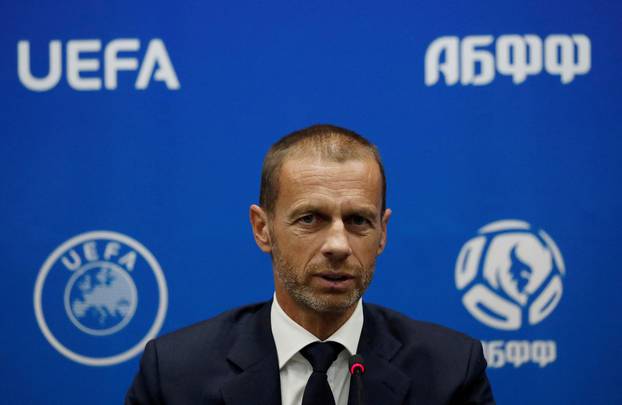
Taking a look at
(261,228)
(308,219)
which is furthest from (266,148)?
(308,219)

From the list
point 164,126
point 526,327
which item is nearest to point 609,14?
point 526,327

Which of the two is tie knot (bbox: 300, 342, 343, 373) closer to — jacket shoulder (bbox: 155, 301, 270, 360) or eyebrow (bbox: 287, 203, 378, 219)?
jacket shoulder (bbox: 155, 301, 270, 360)

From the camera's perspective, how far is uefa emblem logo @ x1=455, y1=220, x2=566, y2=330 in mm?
2287

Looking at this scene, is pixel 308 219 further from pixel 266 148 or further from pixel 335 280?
pixel 266 148

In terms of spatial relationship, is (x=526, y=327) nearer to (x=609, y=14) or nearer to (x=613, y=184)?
(x=613, y=184)

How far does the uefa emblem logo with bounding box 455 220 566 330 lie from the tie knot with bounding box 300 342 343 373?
0.69 m

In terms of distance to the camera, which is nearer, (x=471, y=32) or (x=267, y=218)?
(x=267, y=218)

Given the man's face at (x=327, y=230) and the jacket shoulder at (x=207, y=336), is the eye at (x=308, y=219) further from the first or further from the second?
the jacket shoulder at (x=207, y=336)

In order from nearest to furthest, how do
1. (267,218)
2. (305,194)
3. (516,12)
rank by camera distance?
(305,194), (267,218), (516,12)

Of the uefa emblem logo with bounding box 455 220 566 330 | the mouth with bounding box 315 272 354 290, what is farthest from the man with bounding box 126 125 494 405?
the uefa emblem logo with bounding box 455 220 566 330

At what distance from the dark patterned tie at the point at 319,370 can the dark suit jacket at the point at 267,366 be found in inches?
2.4

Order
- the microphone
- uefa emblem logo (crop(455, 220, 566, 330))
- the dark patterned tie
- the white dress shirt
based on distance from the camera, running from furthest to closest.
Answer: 1. uefa emblem logo (crop(455, 220, 566, 330))
2. the white dress shirt
3. the dark patterned tie
4. the microphone

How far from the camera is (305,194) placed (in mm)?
1691

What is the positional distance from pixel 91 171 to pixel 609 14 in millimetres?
1784
